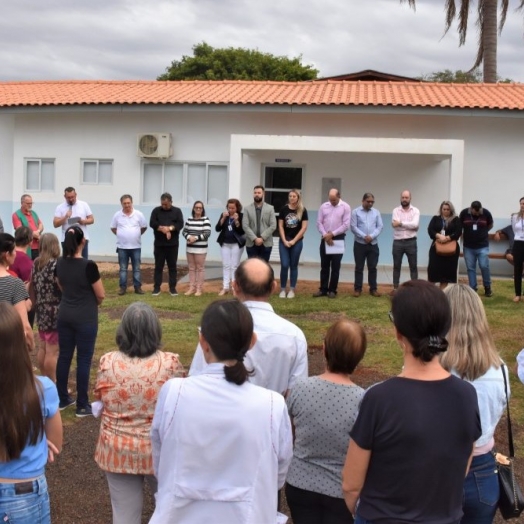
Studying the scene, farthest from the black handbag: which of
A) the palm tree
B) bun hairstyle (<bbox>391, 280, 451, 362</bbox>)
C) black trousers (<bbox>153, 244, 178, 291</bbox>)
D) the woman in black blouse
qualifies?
the palm tree

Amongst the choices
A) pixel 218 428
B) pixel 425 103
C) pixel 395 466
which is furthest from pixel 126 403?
pixel 425 103

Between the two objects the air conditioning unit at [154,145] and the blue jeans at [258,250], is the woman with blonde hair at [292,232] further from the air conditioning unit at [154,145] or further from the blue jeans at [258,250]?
the air conditioning unit at [154,145]

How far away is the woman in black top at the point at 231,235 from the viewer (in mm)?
12039

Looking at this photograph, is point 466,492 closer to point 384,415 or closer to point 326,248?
point 384,415

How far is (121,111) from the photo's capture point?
1675 centimetres

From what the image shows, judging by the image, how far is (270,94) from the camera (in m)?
17.0

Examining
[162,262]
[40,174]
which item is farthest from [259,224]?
[40,174]

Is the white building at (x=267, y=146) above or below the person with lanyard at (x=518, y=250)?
above

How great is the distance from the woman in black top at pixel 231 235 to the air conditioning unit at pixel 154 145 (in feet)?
16.4

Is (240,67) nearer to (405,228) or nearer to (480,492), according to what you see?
(405,228)

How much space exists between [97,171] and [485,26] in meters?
15.4

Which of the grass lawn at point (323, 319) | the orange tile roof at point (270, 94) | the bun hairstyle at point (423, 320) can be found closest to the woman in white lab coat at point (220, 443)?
the bun hairstyle at point (423, 320)

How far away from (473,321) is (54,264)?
4.22m

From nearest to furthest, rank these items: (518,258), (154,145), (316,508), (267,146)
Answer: (316,508) < (518,258) < (267,146) < (154,145)
